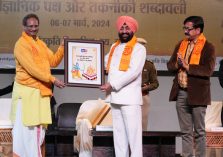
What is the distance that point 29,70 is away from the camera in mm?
5359

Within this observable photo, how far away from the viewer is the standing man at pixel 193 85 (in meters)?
5.55

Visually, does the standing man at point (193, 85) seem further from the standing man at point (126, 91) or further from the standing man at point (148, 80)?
the standing man at point (148, 80)

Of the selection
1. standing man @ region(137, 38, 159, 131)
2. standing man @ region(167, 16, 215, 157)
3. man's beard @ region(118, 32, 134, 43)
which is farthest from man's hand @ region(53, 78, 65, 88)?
standing man @ region(137, 38, 159, 131)

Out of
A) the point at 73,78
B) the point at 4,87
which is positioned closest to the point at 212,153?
the point at 73,78

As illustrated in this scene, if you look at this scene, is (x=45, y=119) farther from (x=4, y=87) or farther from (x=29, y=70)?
(x=4, y=87)

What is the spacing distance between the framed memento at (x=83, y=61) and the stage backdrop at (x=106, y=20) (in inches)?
75.7

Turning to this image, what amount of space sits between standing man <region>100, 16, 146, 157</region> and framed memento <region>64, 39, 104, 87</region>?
0.92 feet

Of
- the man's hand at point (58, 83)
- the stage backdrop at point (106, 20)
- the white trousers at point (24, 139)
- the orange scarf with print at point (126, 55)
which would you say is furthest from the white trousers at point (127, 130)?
the stage backdrop at point (106, 20)

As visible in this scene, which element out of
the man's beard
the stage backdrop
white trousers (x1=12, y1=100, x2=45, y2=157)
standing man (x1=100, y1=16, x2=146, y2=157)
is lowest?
white trousers (x1=12, y1=100, x2=45, y2=157)

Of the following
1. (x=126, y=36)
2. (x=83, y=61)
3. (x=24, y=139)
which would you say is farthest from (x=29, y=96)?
(x=126, y=36)

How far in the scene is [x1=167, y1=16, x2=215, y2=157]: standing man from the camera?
5547mm

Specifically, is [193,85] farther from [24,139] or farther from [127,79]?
A: [24,139]

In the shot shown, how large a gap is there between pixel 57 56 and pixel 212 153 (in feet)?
6.99

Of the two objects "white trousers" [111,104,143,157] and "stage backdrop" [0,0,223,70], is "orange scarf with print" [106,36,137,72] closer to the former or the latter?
"white trousers" [111,104,143,157]
